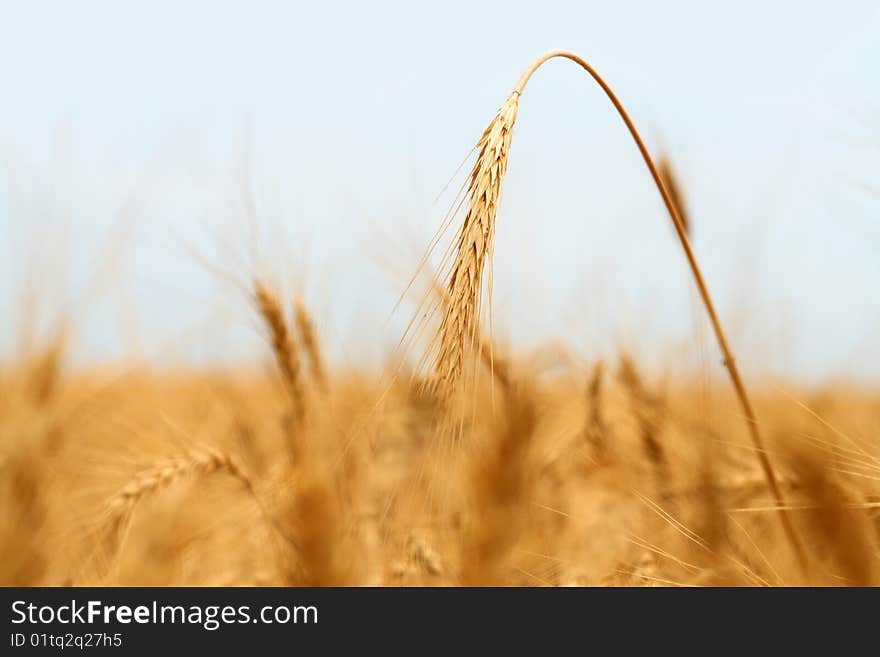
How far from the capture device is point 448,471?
4.63 ft

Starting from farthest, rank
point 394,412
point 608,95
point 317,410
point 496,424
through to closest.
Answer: point 394,412 → point 608,95 → point 317,410 → point 496,424

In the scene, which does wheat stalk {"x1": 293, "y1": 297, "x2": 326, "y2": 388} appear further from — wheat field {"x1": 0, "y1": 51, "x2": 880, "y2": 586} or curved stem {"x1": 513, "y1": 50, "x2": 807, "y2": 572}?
curved stem {"x1": 513, "y1": 50, "x2": 807, "y2": 572}

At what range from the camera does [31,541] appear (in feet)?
4.58

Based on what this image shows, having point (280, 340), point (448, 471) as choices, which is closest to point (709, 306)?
point (448, 471)

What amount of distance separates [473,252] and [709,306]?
70 cm

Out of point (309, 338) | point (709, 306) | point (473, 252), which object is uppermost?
point (473, 252)

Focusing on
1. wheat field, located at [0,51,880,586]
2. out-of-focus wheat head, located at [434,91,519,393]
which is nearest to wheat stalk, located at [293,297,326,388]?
wheat field, located at [0,51,880,586]

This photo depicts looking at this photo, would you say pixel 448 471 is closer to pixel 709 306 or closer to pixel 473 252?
pixel 473 252

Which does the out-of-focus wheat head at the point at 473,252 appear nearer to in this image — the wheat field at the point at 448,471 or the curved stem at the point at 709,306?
the wheat field at the point at 448,471

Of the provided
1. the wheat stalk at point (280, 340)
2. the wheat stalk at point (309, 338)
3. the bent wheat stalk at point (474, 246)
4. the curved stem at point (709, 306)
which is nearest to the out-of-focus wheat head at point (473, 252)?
the bent wheat stalk at point (474, 246)

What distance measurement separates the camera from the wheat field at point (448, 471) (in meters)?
1.22

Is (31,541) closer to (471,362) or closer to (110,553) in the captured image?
(110,553)
